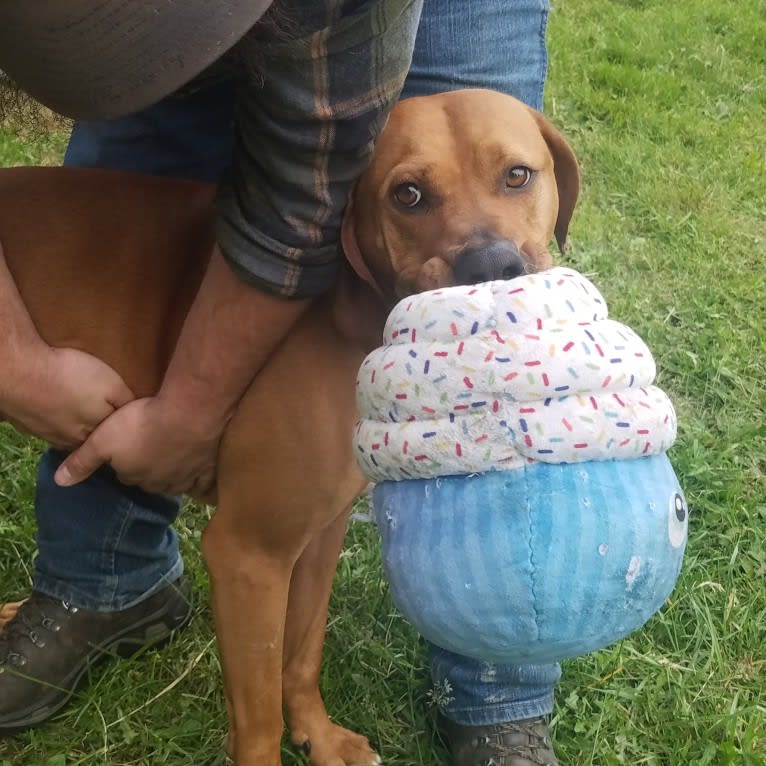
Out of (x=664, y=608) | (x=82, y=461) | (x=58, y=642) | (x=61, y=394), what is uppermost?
(x=61, y=394)

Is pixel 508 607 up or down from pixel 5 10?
down

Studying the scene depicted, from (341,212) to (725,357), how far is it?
206 centimetres

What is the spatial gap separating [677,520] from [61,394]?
1.22 meters

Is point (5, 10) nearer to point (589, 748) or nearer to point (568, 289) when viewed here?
point (568, 289)

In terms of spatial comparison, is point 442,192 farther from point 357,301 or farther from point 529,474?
point 529,474

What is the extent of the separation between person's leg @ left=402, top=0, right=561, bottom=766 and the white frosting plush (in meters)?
0.93

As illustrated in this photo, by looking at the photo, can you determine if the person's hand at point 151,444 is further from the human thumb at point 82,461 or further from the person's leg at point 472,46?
the person's leg at point 472,46

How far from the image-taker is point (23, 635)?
2283mm

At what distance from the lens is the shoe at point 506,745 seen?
213 centimetres

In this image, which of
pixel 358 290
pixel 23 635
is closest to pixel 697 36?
pixel 358 290

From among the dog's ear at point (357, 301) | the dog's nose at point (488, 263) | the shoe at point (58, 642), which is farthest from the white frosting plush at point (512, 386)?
the shoe at point (58, 642)

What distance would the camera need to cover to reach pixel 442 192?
1.78 metres

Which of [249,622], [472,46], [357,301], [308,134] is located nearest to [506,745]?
[249,622]

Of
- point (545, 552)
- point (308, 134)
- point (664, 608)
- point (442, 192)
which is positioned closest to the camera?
point (545, 552)
